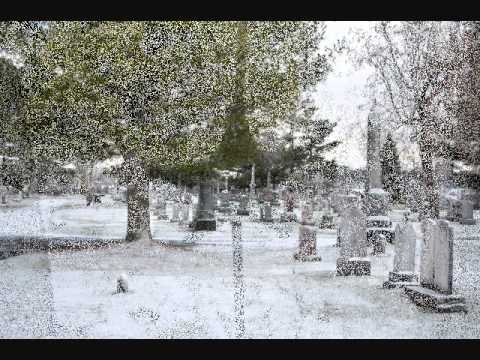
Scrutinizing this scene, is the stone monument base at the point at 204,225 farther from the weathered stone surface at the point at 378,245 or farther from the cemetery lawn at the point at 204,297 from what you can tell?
the weathered stone surface at the point at 378,245

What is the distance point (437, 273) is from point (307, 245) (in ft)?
14.8

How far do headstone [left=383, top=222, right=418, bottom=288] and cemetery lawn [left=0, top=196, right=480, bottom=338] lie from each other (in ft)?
1.02

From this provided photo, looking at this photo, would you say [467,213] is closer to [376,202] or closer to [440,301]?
[376,202]

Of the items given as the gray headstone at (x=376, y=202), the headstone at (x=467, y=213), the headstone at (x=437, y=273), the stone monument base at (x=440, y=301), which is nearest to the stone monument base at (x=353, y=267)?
the headstone at (x=437, y=273)

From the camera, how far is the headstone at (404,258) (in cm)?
852

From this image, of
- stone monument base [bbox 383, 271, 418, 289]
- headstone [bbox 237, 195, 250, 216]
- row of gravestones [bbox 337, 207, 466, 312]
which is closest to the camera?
row of gravestones [bbox 337, 207, 466, 312]

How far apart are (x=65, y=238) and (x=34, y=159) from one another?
2.68m

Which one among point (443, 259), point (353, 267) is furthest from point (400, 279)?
point (443, 259)

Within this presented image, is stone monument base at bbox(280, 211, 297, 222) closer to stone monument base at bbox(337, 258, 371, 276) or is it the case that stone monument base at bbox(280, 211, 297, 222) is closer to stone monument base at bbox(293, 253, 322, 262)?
stone monument base at bbox(293, 253, 322, 262)

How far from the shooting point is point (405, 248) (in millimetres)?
8609

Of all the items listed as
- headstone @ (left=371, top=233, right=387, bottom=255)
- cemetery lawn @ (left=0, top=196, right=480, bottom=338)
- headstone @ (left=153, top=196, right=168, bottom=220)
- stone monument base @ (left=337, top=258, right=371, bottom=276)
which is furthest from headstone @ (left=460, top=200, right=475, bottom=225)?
stone monument base @ (left=337, top=258, right=371, bottom=276)

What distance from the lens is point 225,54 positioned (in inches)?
485

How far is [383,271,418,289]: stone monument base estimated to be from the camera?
8453 mm

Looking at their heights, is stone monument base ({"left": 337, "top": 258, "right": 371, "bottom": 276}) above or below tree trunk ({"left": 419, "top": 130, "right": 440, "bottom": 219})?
below
